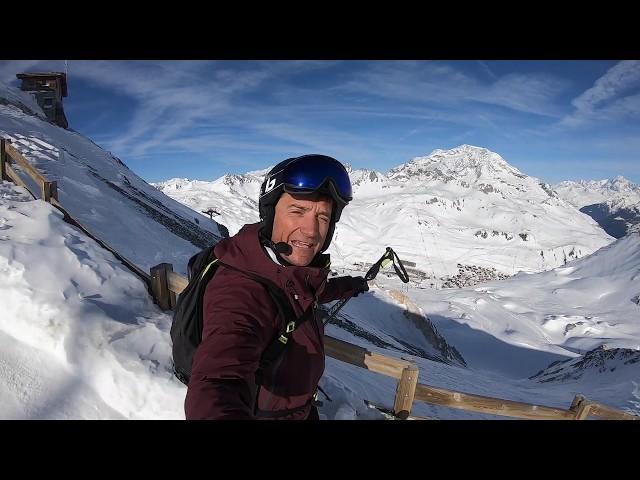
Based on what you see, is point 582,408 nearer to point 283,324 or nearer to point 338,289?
point 338,289

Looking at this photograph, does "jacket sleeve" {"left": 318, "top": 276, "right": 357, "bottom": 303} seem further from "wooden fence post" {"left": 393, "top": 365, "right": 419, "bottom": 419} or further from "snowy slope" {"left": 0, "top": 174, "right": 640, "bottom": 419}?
"snowy slope" {"left": 0, "top": 174, "right": 640, "bottom": 419}

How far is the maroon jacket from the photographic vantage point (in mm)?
1953

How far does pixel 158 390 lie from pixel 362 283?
2.42m

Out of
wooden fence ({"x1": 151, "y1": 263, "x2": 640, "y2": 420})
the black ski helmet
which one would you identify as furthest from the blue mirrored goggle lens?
wooden fence ({"x1": 151, "y1": 263, "x2": 640, "y2": 420})

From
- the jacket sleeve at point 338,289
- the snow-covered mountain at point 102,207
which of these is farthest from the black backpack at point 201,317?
the snow-covered mountain at point 102,207

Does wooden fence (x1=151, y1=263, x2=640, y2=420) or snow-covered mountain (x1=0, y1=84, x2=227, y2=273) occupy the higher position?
snow-covered mountain (x1=0, y1=84, x2=227, y2=273)

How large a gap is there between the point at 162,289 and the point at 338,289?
9.18 ft

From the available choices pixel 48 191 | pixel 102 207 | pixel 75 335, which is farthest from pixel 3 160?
pixel 75 335

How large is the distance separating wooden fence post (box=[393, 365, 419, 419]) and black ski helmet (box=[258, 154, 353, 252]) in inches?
81.7

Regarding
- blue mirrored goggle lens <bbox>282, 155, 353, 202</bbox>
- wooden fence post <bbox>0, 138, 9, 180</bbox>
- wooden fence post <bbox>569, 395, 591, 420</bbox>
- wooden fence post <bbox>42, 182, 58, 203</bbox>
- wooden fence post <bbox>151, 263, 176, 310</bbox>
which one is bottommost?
wooden fence post <bbox>569, 395, 591, 420</bbox>

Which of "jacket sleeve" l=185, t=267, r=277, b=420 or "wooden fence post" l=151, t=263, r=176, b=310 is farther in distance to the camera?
"wooden fence post" l=151, t=263, r=176, b=310

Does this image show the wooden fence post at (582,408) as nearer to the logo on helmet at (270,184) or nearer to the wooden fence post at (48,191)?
the logo on helmet at (270,184)

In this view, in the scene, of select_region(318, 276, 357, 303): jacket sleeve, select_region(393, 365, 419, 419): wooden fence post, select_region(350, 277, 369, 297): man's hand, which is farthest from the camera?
select_region(393, 365, 419, 419): wooden fence post
